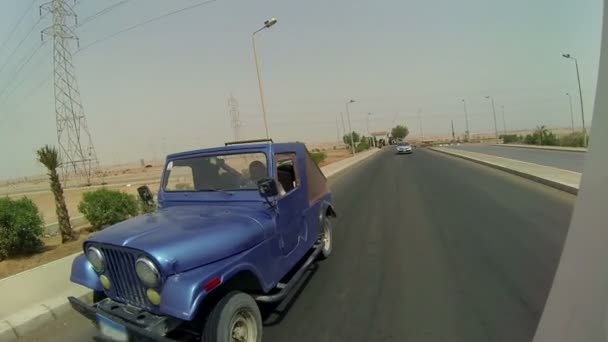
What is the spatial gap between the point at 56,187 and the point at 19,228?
1.75 m

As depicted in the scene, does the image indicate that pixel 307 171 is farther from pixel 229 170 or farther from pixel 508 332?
pixel 508 332

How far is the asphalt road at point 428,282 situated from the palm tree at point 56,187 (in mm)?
6082

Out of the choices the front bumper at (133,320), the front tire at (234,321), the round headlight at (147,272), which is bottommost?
the front tire at (234,321)

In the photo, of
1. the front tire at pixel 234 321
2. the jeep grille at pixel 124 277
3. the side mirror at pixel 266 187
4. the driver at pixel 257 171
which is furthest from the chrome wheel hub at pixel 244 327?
the driver at pixel 257 171

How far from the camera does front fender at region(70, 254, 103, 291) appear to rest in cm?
363

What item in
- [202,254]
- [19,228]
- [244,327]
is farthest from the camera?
[19,228]

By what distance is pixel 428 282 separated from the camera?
16.0 feet

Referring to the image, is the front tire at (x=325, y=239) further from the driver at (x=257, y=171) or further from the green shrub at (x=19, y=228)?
the green shrub at (x=19, y=228)

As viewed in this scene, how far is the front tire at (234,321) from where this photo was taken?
3.04m

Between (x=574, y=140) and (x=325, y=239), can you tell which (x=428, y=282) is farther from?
(x=574, y=140)

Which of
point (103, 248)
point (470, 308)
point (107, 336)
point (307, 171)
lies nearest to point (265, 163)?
point (307, 171)

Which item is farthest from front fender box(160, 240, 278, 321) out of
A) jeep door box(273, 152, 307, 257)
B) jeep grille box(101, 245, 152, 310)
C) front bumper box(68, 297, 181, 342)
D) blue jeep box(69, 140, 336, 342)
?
jeep door box(273, 152, 307, 257)

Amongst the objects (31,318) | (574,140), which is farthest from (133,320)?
(574,140)

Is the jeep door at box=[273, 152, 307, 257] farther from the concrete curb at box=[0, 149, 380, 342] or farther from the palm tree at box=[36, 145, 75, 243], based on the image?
the palm tree at box=[36, 145, 75, 243]
